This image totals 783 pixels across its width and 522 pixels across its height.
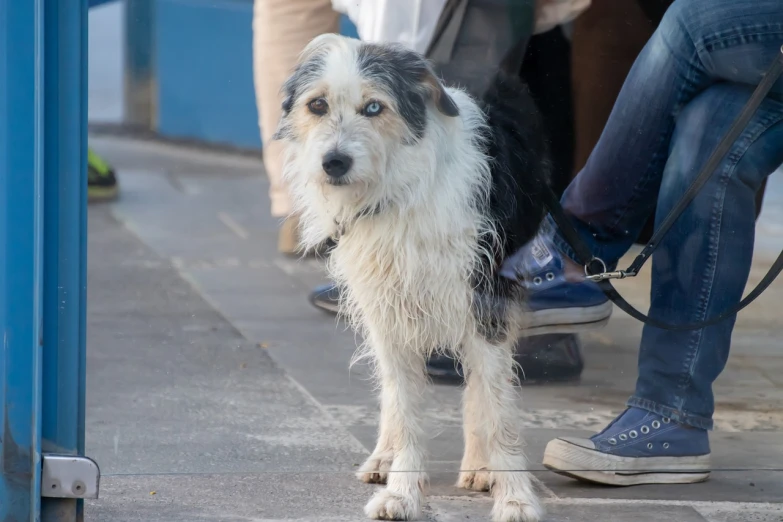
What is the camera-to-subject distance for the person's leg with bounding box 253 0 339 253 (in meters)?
2.63

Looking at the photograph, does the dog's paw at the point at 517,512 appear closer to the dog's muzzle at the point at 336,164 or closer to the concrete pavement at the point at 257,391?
the concrete pavement at the point at 257,391

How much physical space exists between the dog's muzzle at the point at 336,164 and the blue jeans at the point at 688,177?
0.75 meters

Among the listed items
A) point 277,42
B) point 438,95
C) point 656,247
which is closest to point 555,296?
point 656,247

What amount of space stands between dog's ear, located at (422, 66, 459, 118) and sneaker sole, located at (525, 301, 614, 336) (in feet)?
2.12

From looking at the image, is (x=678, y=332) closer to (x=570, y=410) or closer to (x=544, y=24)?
(x=570, y=410)

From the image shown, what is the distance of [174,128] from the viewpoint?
3.16 metres

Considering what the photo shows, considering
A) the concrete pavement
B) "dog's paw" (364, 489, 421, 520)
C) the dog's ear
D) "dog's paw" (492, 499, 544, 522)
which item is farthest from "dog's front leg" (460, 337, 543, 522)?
the dog's ear

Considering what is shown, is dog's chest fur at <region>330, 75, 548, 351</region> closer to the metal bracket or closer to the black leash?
the black leash

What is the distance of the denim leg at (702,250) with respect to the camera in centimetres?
272

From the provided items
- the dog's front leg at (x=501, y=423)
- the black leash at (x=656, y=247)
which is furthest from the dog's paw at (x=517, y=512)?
the black leash at (x=656, y=247)

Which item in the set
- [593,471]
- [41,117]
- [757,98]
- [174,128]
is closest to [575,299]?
[593,471]

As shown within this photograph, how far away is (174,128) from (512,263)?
116 centimetres

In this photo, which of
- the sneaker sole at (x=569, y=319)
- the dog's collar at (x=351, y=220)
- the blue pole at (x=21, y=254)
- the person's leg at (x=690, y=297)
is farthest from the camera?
the sneaker sole at (x=569, y=319)

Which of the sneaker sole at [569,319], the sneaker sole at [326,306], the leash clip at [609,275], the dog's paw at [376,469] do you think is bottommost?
the dog's paw at [376,469]
